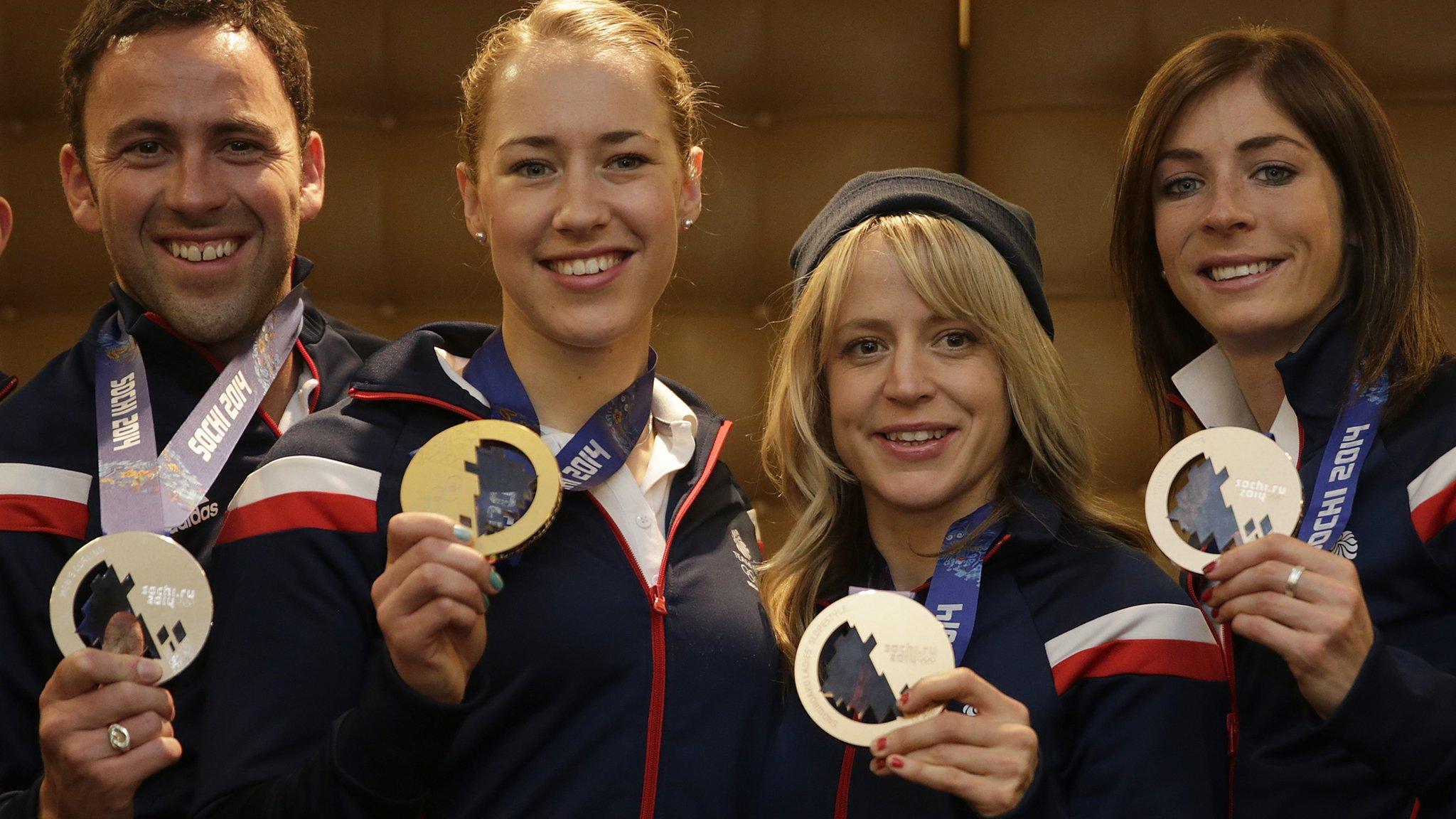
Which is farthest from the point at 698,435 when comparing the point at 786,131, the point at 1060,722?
the point at 786,131

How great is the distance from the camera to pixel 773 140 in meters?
3.08

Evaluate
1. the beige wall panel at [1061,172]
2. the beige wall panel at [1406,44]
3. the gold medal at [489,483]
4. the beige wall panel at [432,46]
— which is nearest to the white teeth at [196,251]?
the gold medal at [489,483]

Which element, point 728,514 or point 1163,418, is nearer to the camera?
point 728,514

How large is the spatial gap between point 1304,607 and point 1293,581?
0.03 metres

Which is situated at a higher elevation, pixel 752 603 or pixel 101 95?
pixel 101 95

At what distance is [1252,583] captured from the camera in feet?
4.73

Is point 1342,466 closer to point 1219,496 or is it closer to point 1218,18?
point 1219,496

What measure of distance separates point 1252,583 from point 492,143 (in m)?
1.04

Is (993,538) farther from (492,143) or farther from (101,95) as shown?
(101,95)

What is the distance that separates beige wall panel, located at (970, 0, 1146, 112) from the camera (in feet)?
9.86

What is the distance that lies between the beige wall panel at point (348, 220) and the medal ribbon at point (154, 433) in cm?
117

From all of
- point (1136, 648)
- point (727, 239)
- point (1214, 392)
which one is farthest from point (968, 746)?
point (727, 239)

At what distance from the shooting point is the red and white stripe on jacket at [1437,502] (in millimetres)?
1591

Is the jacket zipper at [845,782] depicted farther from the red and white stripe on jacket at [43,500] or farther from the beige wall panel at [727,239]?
the beige wall panel at [727,239]
